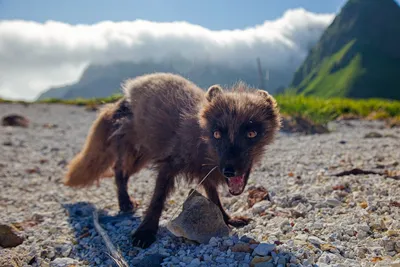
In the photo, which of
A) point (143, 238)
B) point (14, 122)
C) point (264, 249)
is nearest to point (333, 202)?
point (264, 249)

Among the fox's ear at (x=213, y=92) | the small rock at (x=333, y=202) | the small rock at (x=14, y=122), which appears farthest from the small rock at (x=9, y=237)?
the small rock at (x=14, y=122)

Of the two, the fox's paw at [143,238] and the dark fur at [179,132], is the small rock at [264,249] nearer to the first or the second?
the dark fur at [179,132]

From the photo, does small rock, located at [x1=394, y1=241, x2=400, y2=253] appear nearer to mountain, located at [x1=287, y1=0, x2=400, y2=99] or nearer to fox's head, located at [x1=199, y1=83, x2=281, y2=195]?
fox's head, located at [x1=199, y1=83, x2=281, y2=195]

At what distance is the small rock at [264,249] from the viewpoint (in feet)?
9.95

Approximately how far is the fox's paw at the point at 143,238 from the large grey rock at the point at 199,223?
289mm

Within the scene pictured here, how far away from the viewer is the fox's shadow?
3.62 meters

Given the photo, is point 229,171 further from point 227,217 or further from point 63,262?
point 63,262

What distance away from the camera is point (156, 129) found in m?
4.47

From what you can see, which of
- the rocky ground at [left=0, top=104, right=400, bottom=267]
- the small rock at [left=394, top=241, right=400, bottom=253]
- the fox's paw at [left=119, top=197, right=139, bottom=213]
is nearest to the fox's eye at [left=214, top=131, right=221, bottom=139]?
the rocky ground at [left=0, top=104, right=400, bottom=267]

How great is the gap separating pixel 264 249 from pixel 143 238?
1326 mm

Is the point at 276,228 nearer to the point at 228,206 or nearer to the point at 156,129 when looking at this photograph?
the point at 228,206

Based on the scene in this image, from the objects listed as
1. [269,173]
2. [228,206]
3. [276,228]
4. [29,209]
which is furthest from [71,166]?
[276,228]

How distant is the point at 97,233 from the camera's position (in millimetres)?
4293

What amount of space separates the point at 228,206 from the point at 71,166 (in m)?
2.55
